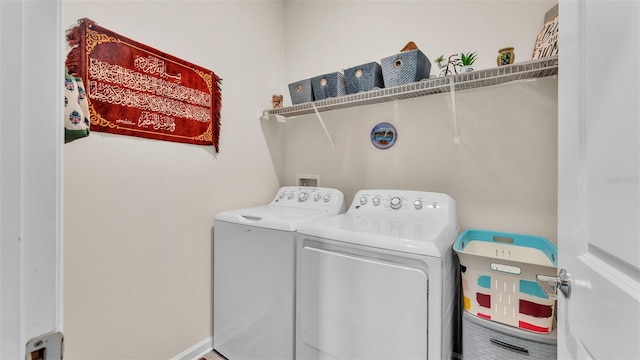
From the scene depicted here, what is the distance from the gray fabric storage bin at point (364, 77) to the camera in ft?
5.50

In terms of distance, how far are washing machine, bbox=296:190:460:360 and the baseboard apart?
80cm

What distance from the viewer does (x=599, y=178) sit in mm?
512

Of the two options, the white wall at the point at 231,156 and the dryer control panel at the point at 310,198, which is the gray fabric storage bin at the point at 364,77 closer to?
the white wall at the point at 231,156

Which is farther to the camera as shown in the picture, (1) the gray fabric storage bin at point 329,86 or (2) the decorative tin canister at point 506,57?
(1) the gray fabric storage bin at point 329,86

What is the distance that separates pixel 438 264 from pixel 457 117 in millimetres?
1048

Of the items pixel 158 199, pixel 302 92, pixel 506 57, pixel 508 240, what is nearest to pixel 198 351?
pixel 158 199

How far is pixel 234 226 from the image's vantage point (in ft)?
5.36

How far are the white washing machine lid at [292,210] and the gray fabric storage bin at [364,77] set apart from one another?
73 cm

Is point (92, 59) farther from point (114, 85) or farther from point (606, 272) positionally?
point (606, 272)

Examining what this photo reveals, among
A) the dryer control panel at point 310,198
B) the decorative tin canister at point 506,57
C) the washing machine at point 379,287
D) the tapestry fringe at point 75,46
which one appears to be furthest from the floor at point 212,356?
the decorative tin canister at point 506,57

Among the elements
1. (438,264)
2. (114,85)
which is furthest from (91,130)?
(438,264)

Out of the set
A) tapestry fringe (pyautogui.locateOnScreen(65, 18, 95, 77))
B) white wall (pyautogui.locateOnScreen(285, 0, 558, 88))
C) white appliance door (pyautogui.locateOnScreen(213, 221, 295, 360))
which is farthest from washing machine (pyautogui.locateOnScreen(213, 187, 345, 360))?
white wall (pyautogui.locateOnScreen(285, 0, 558, 88))

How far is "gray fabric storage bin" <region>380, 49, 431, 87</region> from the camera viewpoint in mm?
1501

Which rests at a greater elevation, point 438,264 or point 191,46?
point 191,46
